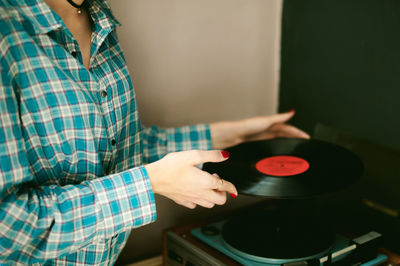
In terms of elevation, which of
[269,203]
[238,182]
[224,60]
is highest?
[224,60]

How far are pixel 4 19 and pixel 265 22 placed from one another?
3.49 ft

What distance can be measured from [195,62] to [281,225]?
0.67 metres

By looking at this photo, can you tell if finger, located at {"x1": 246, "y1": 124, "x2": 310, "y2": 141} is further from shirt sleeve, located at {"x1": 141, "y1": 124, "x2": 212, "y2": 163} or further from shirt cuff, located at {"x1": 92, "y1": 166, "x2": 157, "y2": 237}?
shirt cuff, located at {"x1": 92, "y1": 166, "x2": 157, "y2": 237}

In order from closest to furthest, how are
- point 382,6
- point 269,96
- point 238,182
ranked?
point 238,182, point 382,6, point 269,96

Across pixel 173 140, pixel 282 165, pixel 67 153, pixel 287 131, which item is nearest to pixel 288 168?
pixel 282 165

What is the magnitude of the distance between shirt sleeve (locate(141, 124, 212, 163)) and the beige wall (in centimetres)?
15

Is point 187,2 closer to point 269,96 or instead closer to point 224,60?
point 224,60

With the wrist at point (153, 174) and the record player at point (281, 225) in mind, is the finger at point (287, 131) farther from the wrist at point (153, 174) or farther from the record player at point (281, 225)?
the wrist at point (153, 174)

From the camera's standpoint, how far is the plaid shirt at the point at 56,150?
0.76m

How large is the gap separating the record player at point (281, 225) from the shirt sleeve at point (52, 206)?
10.7 inches

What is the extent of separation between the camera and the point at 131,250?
1475 mm

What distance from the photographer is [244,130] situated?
133 centimetres

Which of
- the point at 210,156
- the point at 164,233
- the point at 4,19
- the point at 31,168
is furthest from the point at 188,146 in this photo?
the point at 4,19

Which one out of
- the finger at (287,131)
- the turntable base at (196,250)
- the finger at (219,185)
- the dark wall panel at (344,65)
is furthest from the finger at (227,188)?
the dark wall panel at (344,65)
